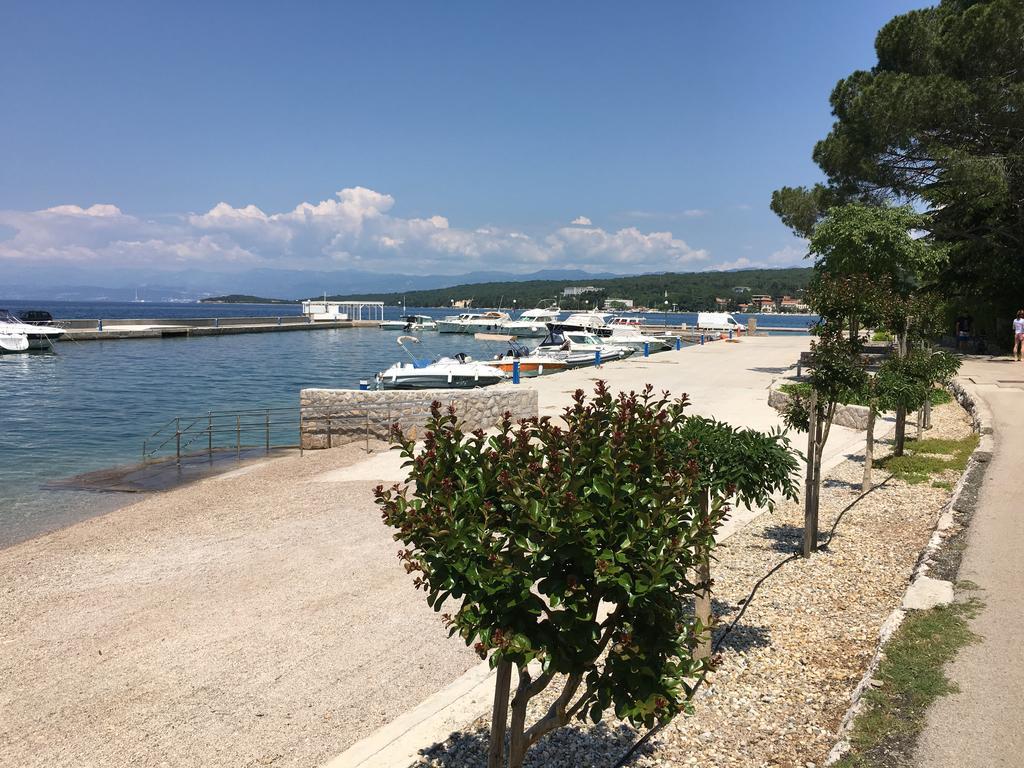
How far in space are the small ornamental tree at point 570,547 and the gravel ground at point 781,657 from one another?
4.50 ft

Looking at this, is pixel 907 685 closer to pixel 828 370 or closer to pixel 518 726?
pixel 518 726

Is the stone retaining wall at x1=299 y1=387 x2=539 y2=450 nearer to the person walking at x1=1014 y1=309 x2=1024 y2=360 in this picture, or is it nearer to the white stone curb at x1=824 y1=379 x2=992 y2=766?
the white stone curb at x1=824 y1=379 x2=992 y2=766

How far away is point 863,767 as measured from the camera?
3.77 m

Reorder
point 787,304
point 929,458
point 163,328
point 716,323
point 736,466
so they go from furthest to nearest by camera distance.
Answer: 1. point 787,304
2. point 716,323
3. point 163,328
4. point 929,458
5. point 736,466

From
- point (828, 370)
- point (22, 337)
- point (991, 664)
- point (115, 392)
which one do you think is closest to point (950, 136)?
point (828, 370)

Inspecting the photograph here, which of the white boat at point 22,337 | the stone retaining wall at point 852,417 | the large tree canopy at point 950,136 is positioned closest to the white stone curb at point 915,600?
the stone retaining wall at point 852,417

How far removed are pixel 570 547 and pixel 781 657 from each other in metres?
3.45

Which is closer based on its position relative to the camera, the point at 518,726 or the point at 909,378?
the point at 518,726

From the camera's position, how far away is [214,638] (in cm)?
691

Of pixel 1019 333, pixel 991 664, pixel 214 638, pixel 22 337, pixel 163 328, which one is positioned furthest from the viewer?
pixel 163 328

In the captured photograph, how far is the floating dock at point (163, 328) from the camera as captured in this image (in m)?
66.4

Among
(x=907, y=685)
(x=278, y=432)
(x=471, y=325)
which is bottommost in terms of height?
(x=278, y=432)

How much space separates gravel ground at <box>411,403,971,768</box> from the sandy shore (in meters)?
1.48

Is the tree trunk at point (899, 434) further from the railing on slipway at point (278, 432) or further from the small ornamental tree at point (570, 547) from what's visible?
the small ornamental tree at point (570, 547)
